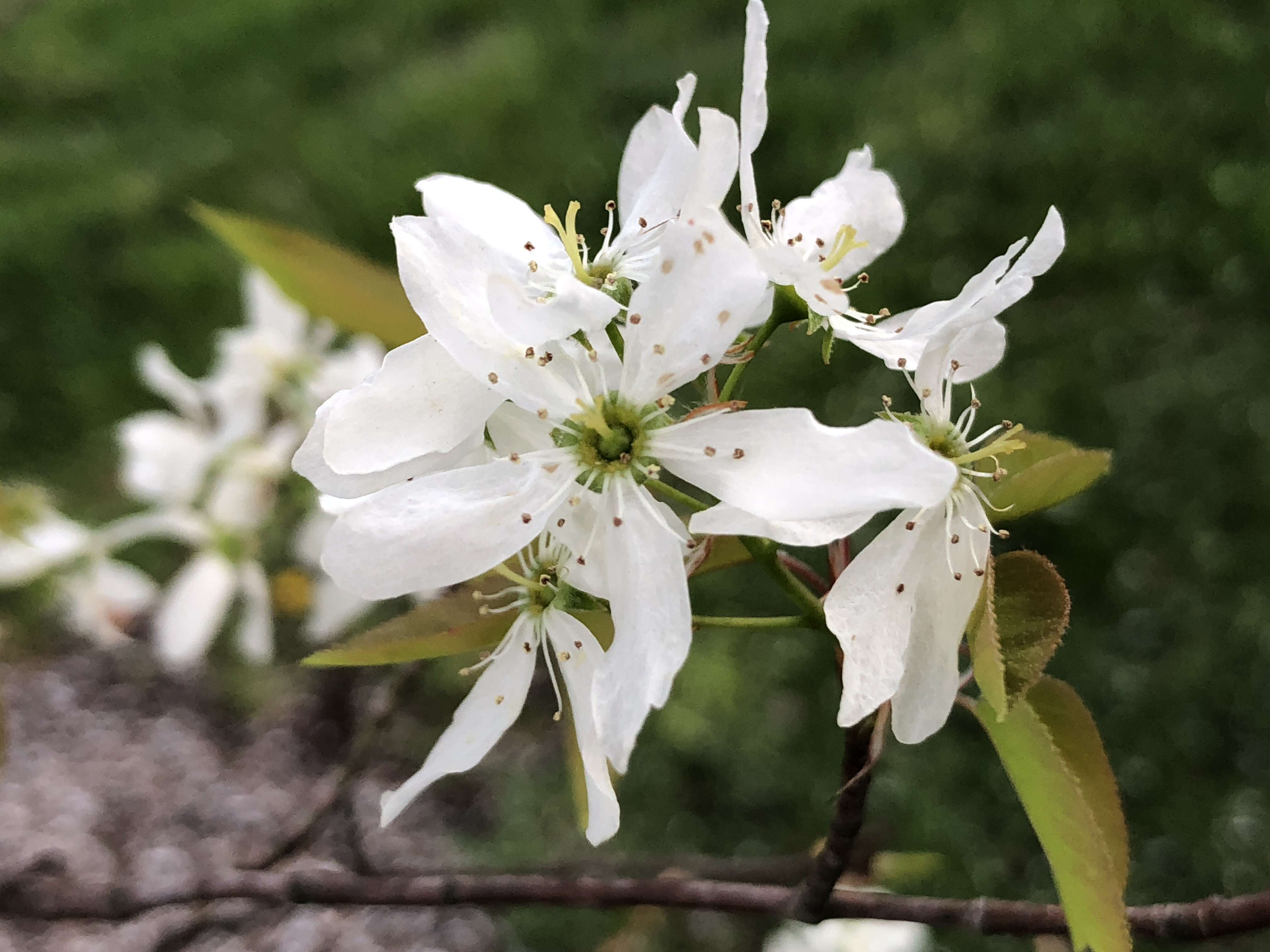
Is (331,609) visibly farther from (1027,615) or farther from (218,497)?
(1027,615)

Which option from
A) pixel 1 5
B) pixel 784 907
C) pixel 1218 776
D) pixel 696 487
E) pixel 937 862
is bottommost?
pixel 1218 776

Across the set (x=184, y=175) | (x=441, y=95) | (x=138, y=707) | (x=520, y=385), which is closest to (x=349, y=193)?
(x=441, y=95)

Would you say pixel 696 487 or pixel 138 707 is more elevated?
pixel 696 487

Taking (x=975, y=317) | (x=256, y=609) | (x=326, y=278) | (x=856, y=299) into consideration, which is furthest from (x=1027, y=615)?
(x=856, y=299)

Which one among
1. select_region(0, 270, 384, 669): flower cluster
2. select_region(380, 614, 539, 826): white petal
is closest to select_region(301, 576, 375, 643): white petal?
select_region(0, 270, 384, 669): flower cluster

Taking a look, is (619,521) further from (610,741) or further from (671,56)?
(671,56)

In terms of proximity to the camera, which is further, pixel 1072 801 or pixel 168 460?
pixel 168 460

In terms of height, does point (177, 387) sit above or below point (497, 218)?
below
